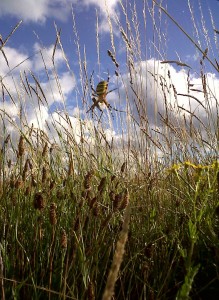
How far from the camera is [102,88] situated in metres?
2.23

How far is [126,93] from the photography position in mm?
2383

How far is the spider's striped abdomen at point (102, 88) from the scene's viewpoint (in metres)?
2.21

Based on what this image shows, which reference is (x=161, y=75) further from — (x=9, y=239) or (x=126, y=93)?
(x=9, y=239)

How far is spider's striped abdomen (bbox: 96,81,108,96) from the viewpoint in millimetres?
2215

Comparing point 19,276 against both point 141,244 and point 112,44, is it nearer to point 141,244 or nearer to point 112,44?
point 141,244

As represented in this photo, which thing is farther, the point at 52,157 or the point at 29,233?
the point at 52,157

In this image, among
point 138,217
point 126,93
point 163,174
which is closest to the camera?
point 138,217

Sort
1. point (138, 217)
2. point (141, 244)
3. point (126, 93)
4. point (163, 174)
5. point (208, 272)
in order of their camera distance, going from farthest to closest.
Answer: point (126, 93), point (163, 174), point (138, 217), point (141, 244), point (208, 272)

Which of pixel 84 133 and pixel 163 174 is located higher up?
pixel 84 133

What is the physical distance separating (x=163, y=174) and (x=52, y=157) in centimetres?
65

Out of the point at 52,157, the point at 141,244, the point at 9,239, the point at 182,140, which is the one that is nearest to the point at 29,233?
the point at 9,239

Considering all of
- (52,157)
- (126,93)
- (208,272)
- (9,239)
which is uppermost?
(126,93)

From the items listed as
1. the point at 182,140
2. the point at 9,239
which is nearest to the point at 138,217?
the point at 9,239

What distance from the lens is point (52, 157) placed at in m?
1.93
